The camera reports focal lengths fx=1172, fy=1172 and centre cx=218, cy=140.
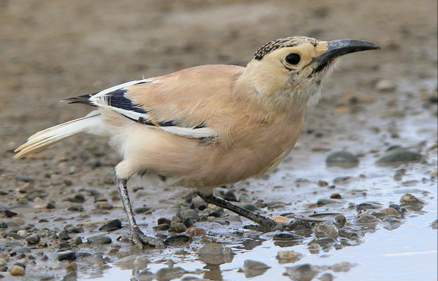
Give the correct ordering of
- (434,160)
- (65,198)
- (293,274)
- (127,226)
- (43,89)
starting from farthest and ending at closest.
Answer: (43,89)
(434,160)
(65,198)
(127,226)
(293,274)

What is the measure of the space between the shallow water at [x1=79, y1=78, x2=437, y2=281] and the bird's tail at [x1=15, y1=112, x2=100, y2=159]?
126cm

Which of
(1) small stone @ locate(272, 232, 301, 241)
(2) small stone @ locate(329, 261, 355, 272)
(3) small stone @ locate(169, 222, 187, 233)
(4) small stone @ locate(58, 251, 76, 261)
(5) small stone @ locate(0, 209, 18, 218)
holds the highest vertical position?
(5) small stone @ locate(0, 209, 18, 218)

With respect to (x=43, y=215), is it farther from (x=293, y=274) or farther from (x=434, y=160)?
(x=434, y=160)

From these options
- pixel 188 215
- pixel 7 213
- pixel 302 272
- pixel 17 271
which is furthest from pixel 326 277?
pixel 7 213

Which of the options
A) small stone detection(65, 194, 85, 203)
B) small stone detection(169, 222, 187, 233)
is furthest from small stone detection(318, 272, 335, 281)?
small stone detection(65, 194, 85, 203)

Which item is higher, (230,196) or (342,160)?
(342,160)

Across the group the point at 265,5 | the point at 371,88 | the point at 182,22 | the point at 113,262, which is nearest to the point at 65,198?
the point at 113,262

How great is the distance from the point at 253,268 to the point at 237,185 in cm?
227

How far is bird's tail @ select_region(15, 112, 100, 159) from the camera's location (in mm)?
9227

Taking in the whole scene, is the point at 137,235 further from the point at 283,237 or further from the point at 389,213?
the point at 389,213

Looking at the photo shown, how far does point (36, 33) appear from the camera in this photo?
14.8 meters

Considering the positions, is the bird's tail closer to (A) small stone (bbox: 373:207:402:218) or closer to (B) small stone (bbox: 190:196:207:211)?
(B) small stone (bbox: 190:196:207:211)

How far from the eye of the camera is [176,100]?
8.76m

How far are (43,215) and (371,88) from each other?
515 centimetres
